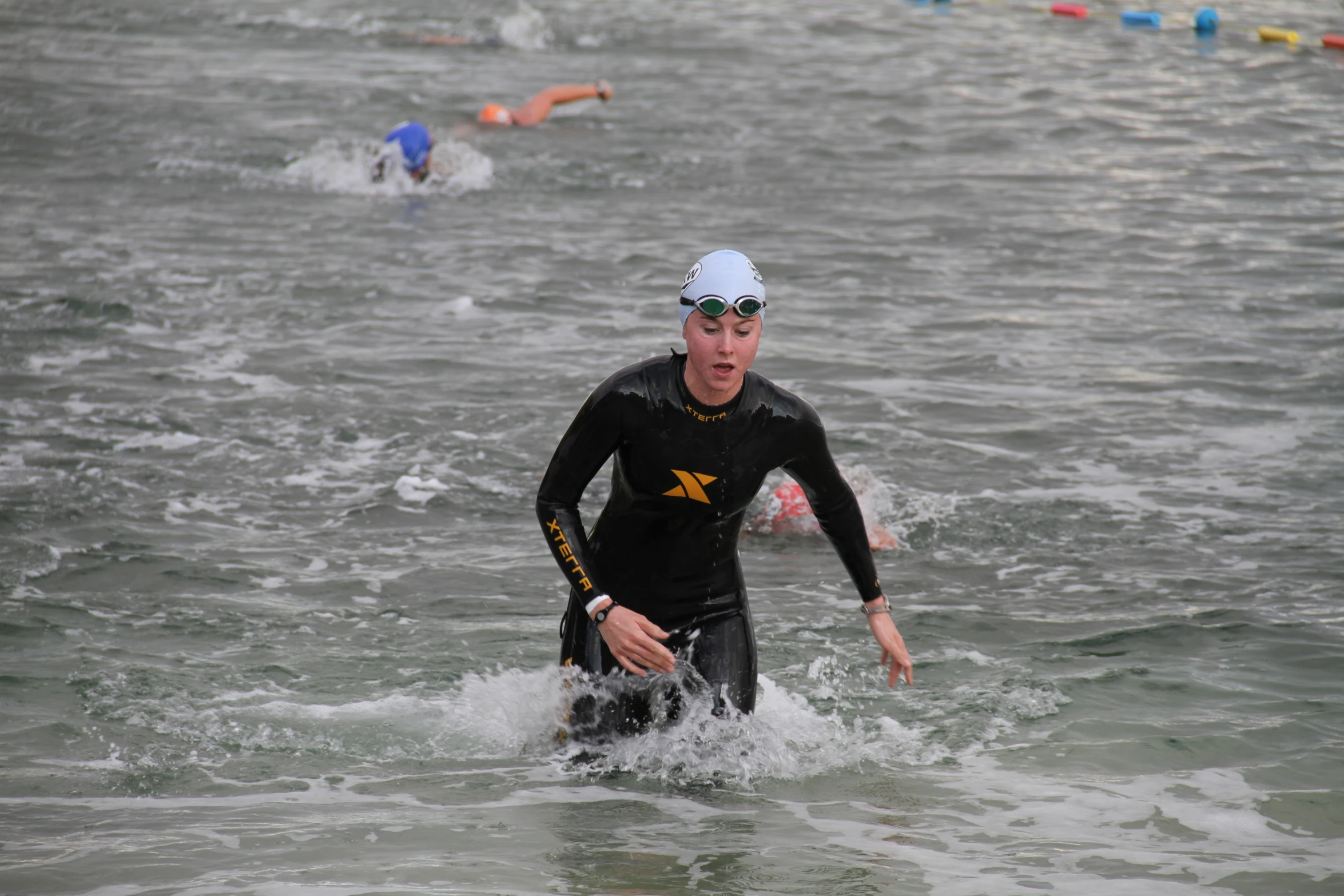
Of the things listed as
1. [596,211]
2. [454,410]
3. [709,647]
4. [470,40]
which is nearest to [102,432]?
[454,410]

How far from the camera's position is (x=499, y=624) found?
7.38m

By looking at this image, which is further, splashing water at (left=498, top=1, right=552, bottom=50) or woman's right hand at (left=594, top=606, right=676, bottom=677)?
splashing water at (left=498, top=1, right=552, bottom=50)

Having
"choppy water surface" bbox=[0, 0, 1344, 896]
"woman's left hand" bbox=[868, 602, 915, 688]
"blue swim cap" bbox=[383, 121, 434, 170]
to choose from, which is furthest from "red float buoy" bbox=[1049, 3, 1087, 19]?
"woman's left hand" bbox=[868, 602, 915, 688]

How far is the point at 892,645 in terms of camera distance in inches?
207

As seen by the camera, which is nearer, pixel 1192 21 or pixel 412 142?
pixel 412 142

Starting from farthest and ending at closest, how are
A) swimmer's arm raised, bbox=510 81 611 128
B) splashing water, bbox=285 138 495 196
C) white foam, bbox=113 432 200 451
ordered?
swimmer's arm raised, bbox=510 81 611 128
splashing water, bbox=285 138 495 196
white foam, bbox=113 432 200 451

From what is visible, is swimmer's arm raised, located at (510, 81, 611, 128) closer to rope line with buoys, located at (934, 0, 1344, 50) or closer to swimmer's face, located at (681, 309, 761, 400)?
rope line with buoys, located at (934, 0, 1344, 50)

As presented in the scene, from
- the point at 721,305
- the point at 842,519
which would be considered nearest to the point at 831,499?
the point at 842,519

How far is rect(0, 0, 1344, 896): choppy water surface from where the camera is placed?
514 centimetres

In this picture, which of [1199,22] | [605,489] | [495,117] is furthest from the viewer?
[1199,22]

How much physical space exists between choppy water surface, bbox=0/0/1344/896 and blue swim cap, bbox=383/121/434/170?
1.54ft

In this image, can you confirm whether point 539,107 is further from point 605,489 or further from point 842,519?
point 842,519

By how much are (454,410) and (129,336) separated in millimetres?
3593

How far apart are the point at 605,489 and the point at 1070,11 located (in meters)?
31.0
